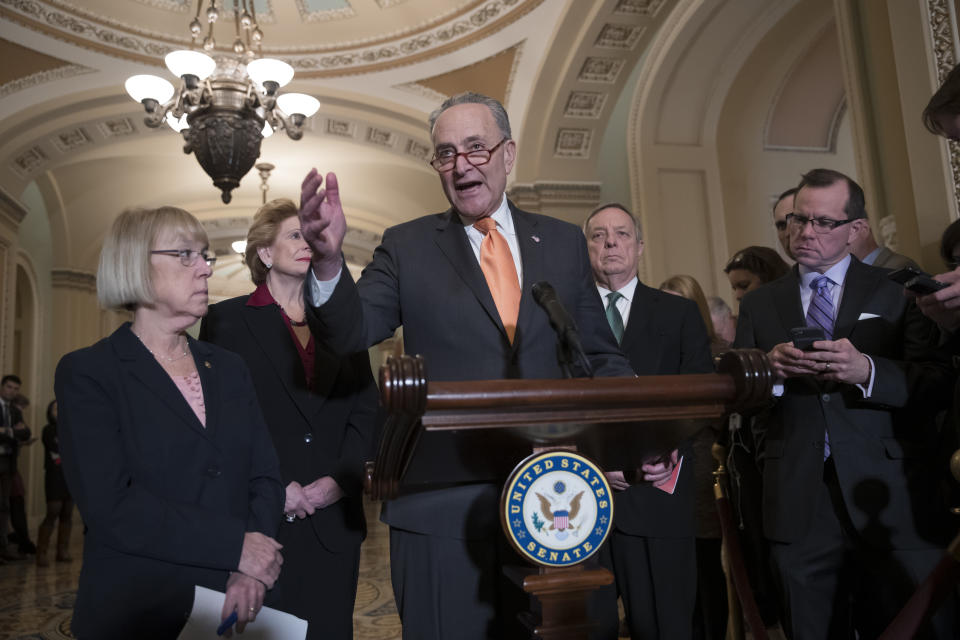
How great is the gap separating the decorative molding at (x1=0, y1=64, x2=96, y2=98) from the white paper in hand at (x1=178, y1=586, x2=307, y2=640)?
8.06 m

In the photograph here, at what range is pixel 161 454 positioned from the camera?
159 centimetres

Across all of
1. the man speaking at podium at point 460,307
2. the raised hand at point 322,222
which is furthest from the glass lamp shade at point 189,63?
the raised hand at point 322,222

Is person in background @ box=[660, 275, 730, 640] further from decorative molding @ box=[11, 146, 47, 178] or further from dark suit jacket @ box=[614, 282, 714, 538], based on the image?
decorative molding @ box=[11, 146, 47, 178]

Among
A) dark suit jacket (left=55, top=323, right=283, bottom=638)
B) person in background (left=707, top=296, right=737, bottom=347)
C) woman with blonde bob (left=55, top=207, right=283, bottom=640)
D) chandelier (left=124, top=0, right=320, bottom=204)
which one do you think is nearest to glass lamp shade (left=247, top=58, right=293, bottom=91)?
chandelier (left=124, top=0, right=320, bottom=204)

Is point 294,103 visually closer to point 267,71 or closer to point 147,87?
point 267,71

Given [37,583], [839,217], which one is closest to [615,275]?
[839,217]

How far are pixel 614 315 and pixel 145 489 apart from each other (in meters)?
1.46

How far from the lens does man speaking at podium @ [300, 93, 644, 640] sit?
50.2 inches

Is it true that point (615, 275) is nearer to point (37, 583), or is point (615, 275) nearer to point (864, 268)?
point (864, 268)

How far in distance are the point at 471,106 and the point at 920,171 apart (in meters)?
2.40

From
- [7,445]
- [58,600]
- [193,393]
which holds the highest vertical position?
[193,393]

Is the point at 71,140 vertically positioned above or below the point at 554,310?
above

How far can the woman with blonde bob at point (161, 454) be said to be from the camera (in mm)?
1489

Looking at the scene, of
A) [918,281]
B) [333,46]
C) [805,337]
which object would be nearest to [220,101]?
[333,46]
